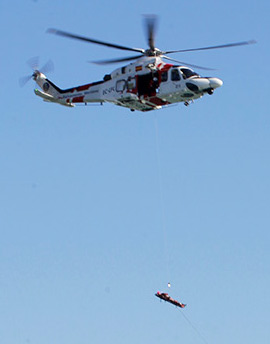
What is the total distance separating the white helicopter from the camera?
158 ft

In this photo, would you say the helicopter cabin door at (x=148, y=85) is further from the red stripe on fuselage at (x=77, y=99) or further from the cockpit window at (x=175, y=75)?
the red stripe on fuselage at (x=77, y=99)

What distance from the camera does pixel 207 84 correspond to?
4766cm

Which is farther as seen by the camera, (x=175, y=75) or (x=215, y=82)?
(x=175, y=75)

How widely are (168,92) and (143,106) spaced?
2.18 meters

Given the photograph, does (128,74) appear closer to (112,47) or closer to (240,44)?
(112,47)

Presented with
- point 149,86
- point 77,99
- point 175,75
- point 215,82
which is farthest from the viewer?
point 77,99

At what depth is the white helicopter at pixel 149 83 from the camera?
158 feet

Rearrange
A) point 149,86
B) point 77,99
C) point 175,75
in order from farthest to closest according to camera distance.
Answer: point 77,99
point 149,86
point 175,75

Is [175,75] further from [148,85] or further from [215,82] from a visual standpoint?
[215,82]

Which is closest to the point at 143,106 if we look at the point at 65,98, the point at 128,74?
the point at 128,74

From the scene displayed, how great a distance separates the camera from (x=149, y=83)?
4947 cm

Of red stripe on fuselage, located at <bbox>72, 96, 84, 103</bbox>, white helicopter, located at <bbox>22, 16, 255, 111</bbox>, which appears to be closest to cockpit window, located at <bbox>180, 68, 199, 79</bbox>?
white helicopter, located at <bbox>22, 16, 255, 111</bbox>

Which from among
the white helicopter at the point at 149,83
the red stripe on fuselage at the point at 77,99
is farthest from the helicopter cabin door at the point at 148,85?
the red stripe on fuselage at the point at 77,99

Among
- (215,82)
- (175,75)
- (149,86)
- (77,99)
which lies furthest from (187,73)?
(77,99)
